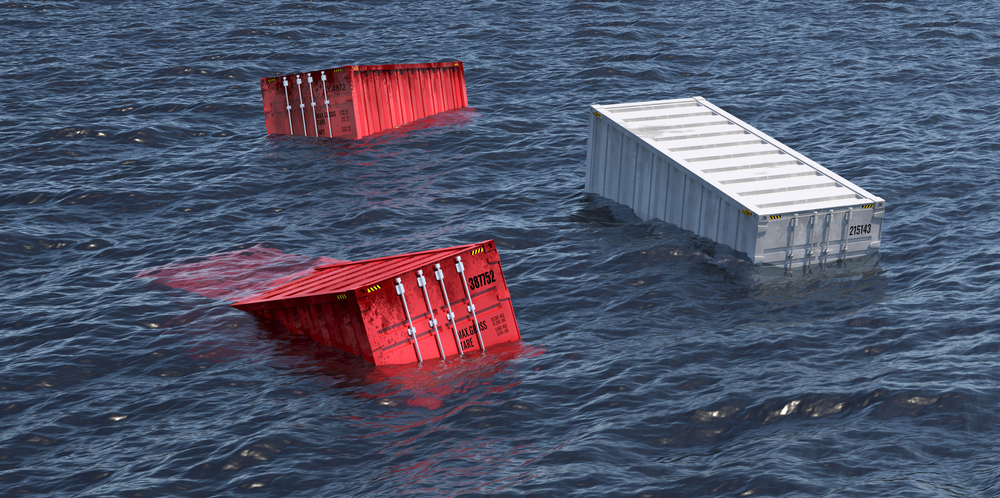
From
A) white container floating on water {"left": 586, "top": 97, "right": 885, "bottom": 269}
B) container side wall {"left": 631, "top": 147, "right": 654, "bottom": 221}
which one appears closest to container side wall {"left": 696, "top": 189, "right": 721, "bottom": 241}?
white container floating on water {"left": 586, "top": 97, "right": 885, "bottom": 269}

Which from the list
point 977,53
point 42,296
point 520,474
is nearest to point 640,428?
point 520,474

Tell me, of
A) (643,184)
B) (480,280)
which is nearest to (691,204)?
(643,184)

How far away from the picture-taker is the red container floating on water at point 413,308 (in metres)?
17.0

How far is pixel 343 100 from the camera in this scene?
31.5 m

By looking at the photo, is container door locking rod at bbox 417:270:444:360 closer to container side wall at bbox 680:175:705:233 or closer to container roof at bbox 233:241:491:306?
container roof at bbox 233:241:491:306

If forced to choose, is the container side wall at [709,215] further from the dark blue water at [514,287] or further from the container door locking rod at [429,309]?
the container door locking rod at [429,309]

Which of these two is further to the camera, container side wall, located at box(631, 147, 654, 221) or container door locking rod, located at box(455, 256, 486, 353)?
container side wall, located at box(631, 147, 654, 221)

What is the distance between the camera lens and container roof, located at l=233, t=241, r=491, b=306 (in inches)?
691

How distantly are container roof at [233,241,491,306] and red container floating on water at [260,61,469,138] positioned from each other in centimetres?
1187

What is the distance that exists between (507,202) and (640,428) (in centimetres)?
1267

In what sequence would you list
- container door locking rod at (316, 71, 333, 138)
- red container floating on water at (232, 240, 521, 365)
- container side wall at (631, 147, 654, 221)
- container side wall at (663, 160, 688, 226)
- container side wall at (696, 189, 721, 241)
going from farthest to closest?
container door locking rod at (316, 71, 333, 138) → container side wall at (631, 147, 654, 221) → container side wall at (663, 160, 688, 226) → container side wall at (696, 189, 721, 241) → red container floating on water at (232, 240, 521, 365)

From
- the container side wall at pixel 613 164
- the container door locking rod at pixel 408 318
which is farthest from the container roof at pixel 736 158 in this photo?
the container door locking rod at pixel 408 318

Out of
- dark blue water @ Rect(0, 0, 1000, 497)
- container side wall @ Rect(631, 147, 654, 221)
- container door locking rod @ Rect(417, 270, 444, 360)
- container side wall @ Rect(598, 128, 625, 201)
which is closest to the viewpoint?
dark blue water @ Rect(0, 0, 1000, 497)

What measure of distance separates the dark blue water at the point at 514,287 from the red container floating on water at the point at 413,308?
0.51m
